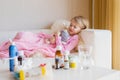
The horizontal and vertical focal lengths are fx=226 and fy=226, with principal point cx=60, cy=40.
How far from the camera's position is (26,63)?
1419mm

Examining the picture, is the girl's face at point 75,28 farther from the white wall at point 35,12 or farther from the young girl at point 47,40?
the white wall at point 35,12

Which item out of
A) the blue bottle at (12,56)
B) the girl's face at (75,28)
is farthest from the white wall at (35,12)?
the blue bottle at (12,56)

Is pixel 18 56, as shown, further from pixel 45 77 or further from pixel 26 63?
pixel 45 77

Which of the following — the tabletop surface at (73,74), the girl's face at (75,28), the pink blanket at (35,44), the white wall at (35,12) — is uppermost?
the white wall at (35,12)

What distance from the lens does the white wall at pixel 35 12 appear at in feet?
9.27

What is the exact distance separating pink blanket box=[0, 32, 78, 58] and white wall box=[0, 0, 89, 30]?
16.8 inches

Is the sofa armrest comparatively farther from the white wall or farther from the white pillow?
the white wall

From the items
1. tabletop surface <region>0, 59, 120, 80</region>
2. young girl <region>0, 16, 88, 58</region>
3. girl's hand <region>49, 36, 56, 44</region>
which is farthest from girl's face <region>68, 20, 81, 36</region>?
tabletop surface <region>0, 59, 120, 80</region>

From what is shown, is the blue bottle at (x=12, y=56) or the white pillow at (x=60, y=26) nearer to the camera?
the blue bottle at (x=12, y=56)

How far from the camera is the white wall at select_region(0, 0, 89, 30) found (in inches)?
111

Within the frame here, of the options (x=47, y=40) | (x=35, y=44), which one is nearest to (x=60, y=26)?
(x=47, y=40)

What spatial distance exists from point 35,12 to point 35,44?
790 mm

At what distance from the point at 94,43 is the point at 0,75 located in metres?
1.25

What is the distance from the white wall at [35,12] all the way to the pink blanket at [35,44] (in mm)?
427
